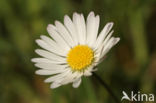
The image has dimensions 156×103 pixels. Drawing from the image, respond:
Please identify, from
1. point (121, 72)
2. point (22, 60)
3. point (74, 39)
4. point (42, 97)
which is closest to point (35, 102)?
point (42, 97)

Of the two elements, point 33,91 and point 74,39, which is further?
point 33,91

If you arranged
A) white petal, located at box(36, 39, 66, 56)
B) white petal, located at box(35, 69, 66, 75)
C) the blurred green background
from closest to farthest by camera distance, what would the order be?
1. white petal, located at box(35, 69, 66, 75)
2. white petal, located at box(36, 39, 66, 56)
3. the blurred green background

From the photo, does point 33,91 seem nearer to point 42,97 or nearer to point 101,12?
point 42,97

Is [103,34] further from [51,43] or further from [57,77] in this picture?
[51,43]

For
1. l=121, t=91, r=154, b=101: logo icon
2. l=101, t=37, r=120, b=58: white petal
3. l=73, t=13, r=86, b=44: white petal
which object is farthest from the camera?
l=121, t=91, r=154, b=101: logo icon

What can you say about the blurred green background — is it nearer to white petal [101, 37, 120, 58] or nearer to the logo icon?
the logo icon

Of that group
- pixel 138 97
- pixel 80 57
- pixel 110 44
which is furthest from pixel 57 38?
pixel 138 97

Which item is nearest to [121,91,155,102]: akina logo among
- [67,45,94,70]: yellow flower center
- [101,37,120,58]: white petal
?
[67,45,94,70]: yellow flower center

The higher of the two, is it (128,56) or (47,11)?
(47,11)
